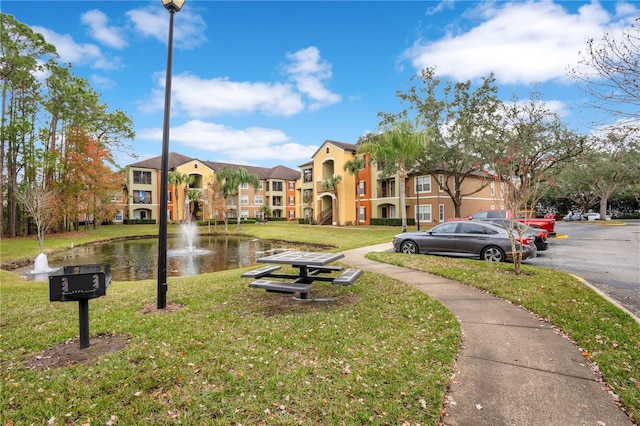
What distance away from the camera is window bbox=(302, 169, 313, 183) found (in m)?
47.2

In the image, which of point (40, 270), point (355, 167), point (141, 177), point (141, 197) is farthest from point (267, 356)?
point (141, 177)

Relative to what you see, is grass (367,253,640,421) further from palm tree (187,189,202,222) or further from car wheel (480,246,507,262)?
palm tree (187,189,202,222)

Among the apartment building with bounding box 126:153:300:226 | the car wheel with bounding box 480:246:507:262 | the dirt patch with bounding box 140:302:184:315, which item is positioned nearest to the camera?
the dirt patch with bounding box 140:302:184:315

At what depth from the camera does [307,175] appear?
4762 cm

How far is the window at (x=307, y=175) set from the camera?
47.2 metres

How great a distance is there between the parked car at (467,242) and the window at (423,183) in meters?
23.8

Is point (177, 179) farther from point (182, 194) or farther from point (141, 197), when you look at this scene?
point (141, 197)

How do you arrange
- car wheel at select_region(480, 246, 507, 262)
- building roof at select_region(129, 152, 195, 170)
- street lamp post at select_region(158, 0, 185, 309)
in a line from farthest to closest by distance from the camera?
building roof at select_region(129, 152, 195, 170) → car wheel at select_region(480, 246, 507, 262) → street lamp post at select_region(158, 0, 185, 309)

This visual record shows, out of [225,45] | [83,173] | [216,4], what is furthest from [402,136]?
[83,173]

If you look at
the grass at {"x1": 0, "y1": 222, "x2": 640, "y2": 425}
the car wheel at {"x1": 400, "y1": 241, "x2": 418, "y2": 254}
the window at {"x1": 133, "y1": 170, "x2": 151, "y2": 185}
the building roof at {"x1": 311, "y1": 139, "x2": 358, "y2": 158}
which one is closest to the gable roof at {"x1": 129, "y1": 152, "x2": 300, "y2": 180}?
the window at {"x1": 133, "y1": 170, "x2": 151, "y2": 185}

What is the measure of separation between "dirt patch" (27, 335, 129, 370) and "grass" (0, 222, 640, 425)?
0.11m

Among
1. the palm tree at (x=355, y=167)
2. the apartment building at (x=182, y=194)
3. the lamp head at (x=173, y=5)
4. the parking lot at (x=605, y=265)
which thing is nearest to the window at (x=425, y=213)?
the palm tree at (x=355, y=167)

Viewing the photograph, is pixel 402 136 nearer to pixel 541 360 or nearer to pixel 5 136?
pixel 541 360

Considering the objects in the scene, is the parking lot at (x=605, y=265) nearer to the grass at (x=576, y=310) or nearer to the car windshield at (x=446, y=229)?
the grass at (x=576, y=310)
